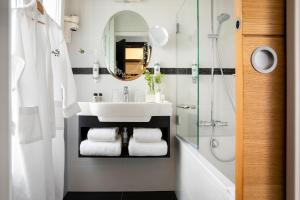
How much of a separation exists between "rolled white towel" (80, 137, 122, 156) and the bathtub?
1.87 feet

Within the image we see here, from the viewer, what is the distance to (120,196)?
7.40 ft

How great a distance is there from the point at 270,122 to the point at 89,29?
2.08 meters

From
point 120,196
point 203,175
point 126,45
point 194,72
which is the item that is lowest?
point 120,196

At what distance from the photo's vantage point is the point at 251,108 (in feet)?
2.29

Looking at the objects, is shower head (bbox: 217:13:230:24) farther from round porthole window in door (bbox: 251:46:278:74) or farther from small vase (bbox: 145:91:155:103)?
round porthole window in door (bbox: 251:46:278:74)

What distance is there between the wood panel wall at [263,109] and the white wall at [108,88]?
1675 millimetres

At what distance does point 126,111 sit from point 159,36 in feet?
3.01

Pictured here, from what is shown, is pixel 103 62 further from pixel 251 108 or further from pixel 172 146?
pixel 251 108

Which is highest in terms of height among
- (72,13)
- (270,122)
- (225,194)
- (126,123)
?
(72,13)

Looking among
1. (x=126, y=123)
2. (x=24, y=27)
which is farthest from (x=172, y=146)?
(x=24, y=27)

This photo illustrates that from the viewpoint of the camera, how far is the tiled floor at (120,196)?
222cm

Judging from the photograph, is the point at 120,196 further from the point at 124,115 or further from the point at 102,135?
the point at 124,115
